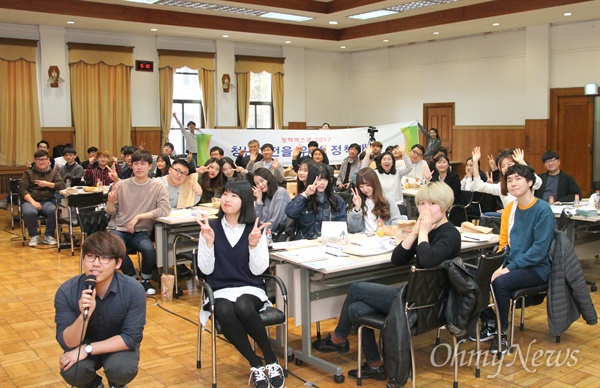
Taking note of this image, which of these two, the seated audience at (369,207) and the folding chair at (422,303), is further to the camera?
the seated audience at (369,207)

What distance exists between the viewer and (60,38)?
517 inches

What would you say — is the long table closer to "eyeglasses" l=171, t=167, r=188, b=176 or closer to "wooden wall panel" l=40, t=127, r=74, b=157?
"eyeglasses" l=171, t=167, r=188, b=176

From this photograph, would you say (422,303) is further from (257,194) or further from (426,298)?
(257,194)

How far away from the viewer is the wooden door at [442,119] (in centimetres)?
1541

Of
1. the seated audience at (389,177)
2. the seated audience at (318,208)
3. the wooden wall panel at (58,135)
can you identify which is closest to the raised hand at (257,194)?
the seated audience at (318,208)

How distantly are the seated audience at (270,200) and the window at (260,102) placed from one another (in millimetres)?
10290

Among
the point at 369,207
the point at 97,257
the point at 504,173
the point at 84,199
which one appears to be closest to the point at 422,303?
the point at 369,207

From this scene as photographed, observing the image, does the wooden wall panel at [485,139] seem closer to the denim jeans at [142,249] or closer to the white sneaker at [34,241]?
the white sneaker at [34,241]

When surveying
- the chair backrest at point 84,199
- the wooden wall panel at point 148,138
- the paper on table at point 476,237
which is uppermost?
the wooden wall panel at point 148,138

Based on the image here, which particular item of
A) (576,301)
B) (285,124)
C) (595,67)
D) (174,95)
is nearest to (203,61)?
(174,95)

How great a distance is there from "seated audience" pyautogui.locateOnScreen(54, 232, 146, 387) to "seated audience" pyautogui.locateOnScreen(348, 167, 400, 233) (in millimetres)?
2509

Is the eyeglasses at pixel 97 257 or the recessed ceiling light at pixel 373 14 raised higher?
the recessed ceiling light at pixel 373 14

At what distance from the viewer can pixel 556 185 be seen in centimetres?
683

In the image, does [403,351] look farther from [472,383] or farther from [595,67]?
[595,67]
